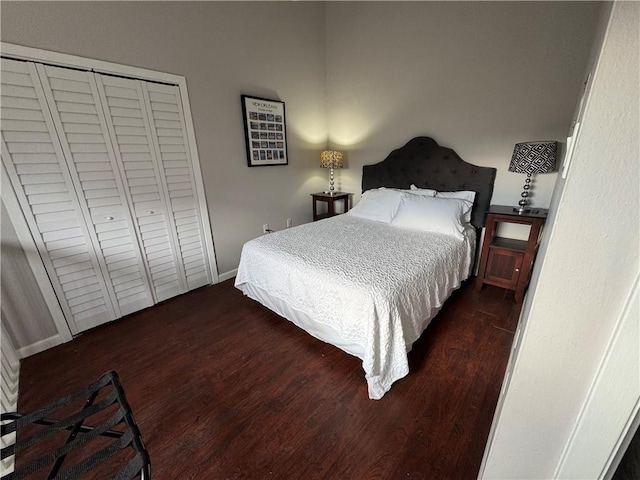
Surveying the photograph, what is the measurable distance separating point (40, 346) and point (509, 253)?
370 cm

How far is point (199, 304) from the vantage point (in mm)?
2432

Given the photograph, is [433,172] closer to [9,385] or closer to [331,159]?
[331,159]

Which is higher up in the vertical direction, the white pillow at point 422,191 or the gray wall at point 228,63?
the gray wall at point 228,63

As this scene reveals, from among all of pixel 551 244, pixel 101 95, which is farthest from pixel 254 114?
pixel 551 244

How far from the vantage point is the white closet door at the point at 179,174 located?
2143 millimetres

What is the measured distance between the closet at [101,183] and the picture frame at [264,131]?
0.64 metres

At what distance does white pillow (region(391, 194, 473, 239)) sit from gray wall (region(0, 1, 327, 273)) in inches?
58.6

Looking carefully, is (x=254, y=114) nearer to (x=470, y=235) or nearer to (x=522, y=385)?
(x=470, y=235)

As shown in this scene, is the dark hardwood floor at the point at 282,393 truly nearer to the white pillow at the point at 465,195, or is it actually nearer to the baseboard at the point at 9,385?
the baseboard at the point at 9,385

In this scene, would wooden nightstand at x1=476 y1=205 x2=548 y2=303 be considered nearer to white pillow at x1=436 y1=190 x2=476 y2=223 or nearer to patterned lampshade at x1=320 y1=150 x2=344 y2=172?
white pillow at x1=436 y1=190 x2=476 y2=223

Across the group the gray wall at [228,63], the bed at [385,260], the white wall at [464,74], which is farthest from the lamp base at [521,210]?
the gray wall at [228,63]

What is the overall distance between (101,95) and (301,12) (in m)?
2.31

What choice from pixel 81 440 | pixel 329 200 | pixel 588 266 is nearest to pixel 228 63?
pixel 329 200

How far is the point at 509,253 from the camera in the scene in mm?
2281
